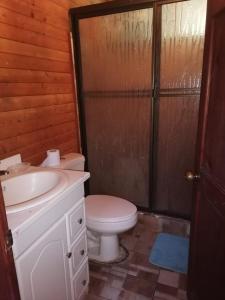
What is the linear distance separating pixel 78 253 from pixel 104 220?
324 mm

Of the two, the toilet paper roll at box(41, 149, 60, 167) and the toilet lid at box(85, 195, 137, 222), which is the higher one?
the toilet paper roll at box(41, 149, 60, 167)

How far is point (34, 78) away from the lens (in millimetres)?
1647

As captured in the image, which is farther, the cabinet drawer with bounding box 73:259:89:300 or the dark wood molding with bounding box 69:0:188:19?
the dark wood molding with bounding box 69:0:188:19

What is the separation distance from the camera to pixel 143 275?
1.69 metres

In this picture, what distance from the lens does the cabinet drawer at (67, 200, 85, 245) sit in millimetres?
1232

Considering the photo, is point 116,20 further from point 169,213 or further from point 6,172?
point 169,213

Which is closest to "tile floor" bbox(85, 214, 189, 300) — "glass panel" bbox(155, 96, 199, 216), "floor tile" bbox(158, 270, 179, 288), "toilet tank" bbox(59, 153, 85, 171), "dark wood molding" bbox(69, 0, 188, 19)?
"floor tile" bbox(158, 270, 179, 288)

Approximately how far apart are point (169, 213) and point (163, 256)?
1.54ft

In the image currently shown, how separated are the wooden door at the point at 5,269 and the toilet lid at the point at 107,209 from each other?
A: 912 mm

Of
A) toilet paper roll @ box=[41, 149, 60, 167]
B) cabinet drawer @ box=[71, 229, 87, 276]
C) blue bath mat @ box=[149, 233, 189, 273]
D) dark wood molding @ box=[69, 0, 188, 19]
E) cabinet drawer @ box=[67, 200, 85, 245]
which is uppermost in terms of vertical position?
dark wood molding @ box=[69, 0, 188, 19]

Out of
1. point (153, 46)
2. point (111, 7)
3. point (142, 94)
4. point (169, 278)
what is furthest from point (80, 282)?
point (111, 7)

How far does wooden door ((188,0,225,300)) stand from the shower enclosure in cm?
84

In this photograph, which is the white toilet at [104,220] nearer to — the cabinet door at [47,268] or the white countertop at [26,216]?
the cabinet door at [47,268]

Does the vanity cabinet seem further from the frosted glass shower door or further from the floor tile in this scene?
the frosted glass shower door
